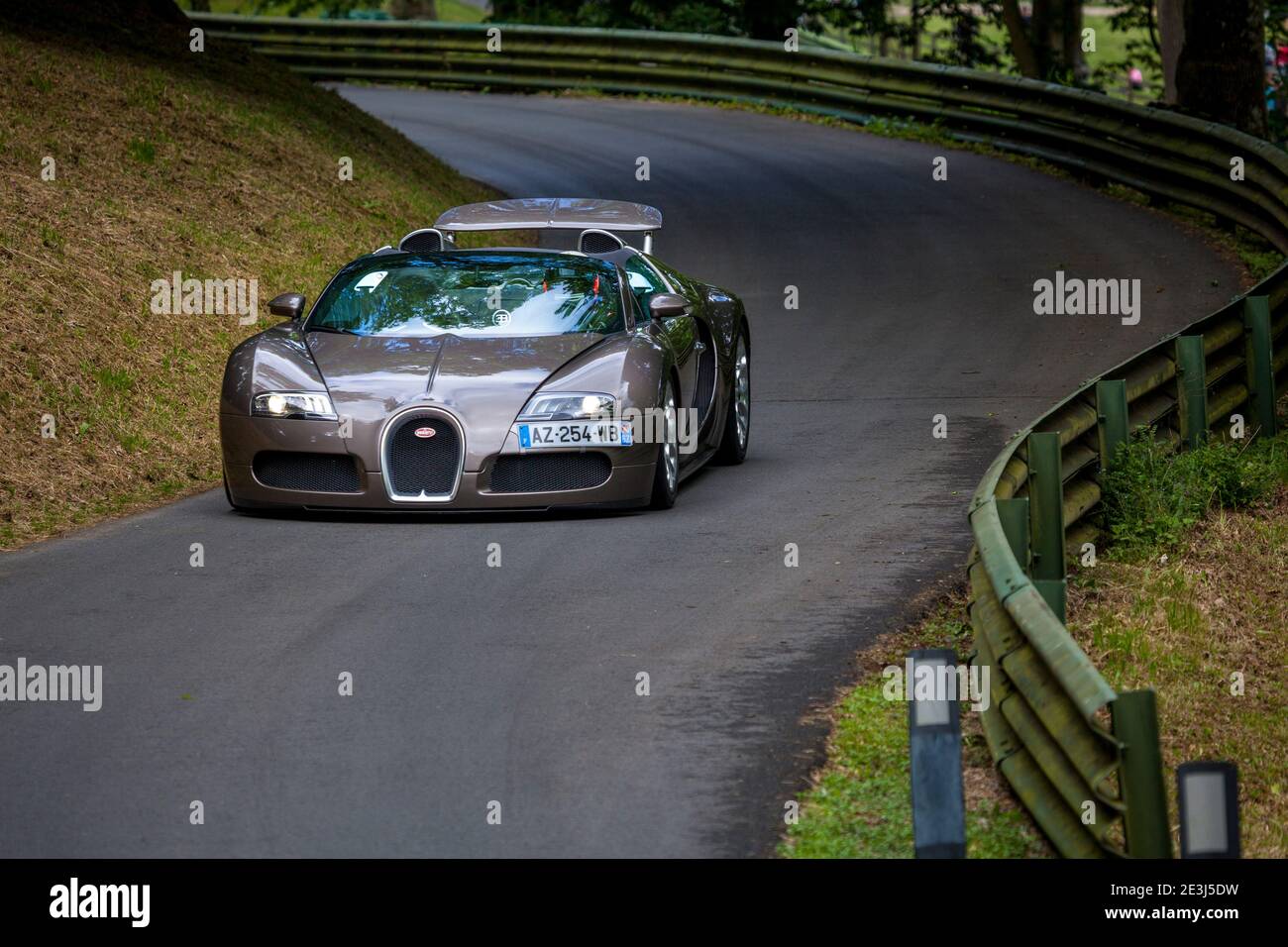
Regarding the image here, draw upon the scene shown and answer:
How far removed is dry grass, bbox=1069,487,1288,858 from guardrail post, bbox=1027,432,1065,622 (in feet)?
1.30

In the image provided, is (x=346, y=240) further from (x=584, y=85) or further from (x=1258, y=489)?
(x=584, y=85)

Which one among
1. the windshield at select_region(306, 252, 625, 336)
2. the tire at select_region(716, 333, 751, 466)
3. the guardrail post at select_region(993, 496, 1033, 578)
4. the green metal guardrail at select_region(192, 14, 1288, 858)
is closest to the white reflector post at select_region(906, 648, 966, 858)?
the green metal guardrail at select_region(192, 14, 1288, 858)

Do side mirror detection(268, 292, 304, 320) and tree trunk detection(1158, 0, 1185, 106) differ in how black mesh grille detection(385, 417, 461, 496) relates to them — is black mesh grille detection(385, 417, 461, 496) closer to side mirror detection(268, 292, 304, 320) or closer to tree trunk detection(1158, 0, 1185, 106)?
side mirror detection(268, 292, 304, 320)

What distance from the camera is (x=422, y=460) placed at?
34.8ft

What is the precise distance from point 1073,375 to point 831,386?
1918 millimetres

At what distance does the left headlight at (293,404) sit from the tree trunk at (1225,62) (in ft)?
53.9

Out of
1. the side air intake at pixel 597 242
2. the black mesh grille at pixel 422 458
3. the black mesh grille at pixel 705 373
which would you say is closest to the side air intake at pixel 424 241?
the side air intake at pixel 597 242

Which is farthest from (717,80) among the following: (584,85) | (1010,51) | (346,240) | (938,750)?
(938,750)

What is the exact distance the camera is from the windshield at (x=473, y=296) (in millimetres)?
11469

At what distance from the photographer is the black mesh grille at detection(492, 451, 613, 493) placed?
34.8 ft

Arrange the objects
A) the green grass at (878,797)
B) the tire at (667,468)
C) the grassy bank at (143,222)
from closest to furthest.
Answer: the green grass at (878,797), the tire at (667,468), the grassy bank at (143,222)

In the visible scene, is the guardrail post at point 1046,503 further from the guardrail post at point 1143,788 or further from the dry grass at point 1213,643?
the guardrail post at point 1143,788

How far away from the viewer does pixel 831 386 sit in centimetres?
1577
